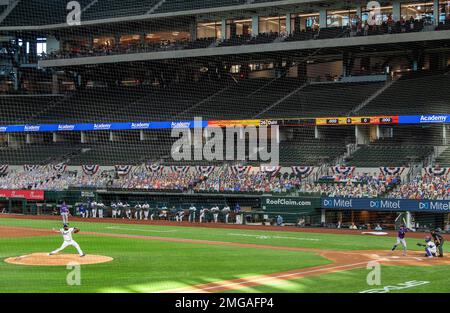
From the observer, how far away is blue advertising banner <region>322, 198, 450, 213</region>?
31.5 m

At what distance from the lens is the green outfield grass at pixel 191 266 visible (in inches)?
619

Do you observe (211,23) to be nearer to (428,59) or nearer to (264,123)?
(264,123)

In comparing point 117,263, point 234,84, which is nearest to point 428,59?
point 234,84

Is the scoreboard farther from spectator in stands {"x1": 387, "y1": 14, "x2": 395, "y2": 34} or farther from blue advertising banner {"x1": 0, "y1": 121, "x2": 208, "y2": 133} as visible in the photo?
blue advertising banner {"x1": 0, "y1": 121, "x2": 208, "y2": 133}

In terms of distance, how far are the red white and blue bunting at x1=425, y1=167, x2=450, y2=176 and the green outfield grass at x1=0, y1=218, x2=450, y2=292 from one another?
7684mm

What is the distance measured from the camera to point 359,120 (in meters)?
39.8

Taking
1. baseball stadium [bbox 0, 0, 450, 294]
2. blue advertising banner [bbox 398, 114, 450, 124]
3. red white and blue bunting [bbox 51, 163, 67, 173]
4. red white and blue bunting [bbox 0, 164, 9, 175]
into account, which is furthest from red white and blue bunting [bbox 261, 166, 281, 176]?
red white and blue bunting [bbox 0, 164, 9, 175]

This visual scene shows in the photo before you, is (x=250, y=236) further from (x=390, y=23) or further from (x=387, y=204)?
(x=390, y=23)

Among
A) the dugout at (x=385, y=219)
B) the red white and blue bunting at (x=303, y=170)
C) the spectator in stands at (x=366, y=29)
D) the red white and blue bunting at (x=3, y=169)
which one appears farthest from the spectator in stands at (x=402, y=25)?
the red white and blue bunting at (x=3, y=169)

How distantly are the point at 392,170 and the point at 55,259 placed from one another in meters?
21.4

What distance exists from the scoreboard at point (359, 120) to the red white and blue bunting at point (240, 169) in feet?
15.6

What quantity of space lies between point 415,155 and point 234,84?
1562 centimetres

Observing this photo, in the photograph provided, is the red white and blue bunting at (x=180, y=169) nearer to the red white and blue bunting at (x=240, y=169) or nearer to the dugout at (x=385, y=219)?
the red white and blue bunting at (x=240, y=169)
